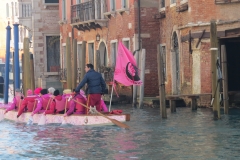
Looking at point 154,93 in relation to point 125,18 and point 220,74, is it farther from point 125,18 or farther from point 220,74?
point 220,74

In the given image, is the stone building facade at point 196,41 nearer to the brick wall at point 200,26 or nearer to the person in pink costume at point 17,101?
the brick wall at point 200,26

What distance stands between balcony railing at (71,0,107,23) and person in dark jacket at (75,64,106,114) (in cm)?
1353

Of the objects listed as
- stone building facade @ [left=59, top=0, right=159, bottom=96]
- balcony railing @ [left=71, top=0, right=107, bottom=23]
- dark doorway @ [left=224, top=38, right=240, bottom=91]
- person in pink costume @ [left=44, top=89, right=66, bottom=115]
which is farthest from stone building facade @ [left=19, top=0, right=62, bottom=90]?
person in pink costume @ [left=44, top=89, right=66, bottom=115]

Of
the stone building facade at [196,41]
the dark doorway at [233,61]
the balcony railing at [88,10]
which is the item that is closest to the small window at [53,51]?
the balcony railing at [88,10]

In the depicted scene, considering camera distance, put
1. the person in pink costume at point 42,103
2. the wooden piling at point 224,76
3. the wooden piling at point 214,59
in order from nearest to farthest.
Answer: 1. the wooden piling at point 214,59
2. the wooden piling at point 224,76
3. the person in pink costume at point 42,103

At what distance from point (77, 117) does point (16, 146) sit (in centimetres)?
401

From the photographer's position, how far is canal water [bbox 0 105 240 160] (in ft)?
57.7

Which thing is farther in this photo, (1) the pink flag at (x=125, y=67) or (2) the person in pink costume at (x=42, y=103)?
(1) the pink flag at (x=125, y=67)

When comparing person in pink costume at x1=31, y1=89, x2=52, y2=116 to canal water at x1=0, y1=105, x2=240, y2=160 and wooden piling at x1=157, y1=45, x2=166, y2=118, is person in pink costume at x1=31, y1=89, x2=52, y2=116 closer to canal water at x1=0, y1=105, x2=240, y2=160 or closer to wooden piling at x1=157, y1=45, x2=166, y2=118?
canal water at x1=0, y1=105, x2=240, y2=160

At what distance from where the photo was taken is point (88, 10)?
38.4 meters

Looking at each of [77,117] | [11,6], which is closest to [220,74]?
[77,117]

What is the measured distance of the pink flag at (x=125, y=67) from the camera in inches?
1088

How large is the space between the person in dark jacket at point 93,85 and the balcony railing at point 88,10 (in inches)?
533

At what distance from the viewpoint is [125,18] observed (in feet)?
113
